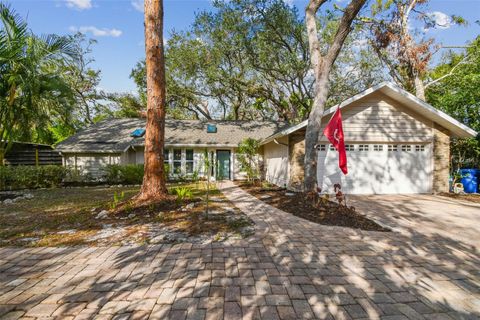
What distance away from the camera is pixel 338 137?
6.29 metres

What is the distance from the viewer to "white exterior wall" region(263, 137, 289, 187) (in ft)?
35.0

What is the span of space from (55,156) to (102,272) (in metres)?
15.0

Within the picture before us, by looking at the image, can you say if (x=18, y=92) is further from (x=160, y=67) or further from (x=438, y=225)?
(x=438, y=225)

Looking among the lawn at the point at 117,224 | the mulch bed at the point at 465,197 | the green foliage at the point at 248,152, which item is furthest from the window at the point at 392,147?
the lawn at the point at 117,224

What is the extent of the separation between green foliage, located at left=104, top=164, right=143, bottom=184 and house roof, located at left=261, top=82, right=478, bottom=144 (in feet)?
26.2

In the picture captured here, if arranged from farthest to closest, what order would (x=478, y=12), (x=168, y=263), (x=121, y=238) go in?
(x=478, y=12), (x=121, y=238), (x=168, y=263)

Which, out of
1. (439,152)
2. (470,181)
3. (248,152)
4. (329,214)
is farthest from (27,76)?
(470,181)

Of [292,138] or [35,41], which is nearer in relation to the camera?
[35,41]

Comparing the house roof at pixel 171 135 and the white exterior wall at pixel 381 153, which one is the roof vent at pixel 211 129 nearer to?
the house roof at pixel 171 135

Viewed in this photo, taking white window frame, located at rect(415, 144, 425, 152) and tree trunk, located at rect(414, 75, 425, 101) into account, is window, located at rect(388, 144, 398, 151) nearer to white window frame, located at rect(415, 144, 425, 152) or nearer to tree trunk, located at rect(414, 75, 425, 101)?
white window frame, located at rect(415, 144, 425, 152)

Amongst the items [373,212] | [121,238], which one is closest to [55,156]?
[121,238]

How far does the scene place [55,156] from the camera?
1462 cm

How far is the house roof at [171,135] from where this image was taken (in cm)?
1370

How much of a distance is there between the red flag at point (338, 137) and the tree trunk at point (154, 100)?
4.58m
